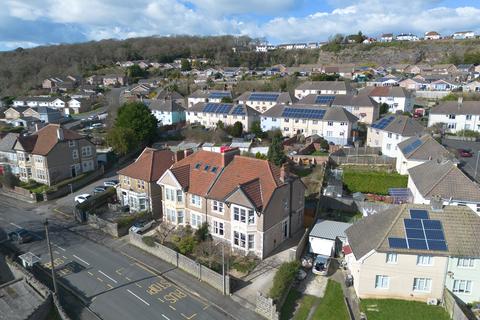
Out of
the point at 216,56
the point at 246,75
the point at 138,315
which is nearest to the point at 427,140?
the point at 138,315

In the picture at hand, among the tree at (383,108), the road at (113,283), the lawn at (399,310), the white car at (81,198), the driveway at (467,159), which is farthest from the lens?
the tree at (383,108)

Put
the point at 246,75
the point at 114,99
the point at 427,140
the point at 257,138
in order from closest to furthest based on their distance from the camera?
the point at 427,140
the point at 257,138
the point at 114,99
the point at 246,75

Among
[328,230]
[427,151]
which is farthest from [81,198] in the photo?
[427,151]

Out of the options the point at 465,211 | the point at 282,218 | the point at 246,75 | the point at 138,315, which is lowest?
the point at 138,315

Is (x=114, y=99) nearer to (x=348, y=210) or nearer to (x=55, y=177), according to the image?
(x=55, y=177)

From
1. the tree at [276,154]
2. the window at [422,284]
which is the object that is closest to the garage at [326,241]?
the window at [422,284]

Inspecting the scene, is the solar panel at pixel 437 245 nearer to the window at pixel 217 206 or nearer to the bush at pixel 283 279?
the bush at pixel 283 279
